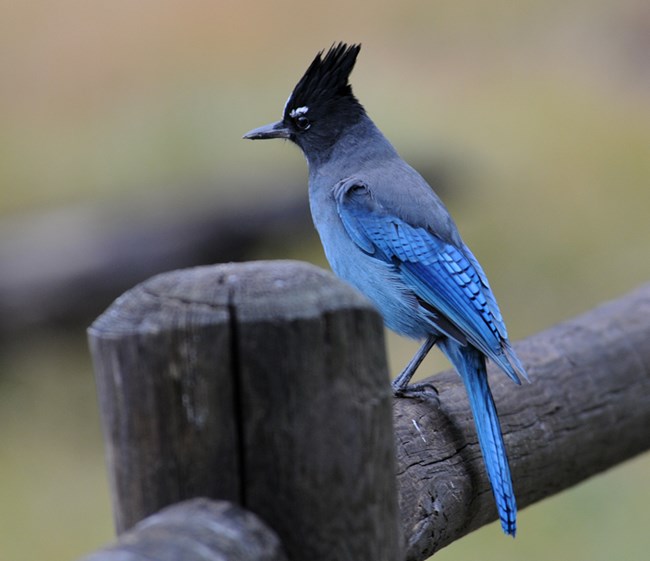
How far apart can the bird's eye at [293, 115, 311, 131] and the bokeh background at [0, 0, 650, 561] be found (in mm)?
1765

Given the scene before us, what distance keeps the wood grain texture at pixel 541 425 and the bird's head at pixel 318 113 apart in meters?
0.93

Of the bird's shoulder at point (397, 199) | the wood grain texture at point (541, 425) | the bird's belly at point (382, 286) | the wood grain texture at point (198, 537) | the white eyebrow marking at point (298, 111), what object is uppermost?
the white eyebrow marking at point (298, 111)

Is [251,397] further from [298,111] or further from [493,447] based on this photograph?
[298,111]

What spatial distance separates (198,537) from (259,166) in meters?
5.82

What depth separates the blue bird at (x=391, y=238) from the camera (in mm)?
2402

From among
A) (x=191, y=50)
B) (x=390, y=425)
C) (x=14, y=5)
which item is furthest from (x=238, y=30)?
(x=390, y=425)

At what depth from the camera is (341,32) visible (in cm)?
794

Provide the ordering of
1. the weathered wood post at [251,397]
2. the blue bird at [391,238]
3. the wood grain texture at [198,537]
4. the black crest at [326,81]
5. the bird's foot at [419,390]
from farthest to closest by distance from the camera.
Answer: the black crest at [326,81], the blue bird at [391,238], the bird's foot at [419,390], the weathered wood post at [251,397], the wood grain texture at [198,537]

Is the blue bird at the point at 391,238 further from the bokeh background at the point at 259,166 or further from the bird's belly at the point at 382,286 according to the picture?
the bokeh background at the point at 259,166

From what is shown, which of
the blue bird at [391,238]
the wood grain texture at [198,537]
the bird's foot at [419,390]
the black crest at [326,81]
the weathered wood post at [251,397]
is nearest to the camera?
the wood grain texture at [198,537]

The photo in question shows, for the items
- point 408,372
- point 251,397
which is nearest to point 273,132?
point 408,372

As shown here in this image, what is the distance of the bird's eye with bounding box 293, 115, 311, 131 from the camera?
320cm

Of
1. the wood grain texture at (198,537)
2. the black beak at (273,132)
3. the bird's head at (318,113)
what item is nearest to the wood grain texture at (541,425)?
the wood grain texture at (198,537)

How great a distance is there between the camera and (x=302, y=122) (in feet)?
10.5
